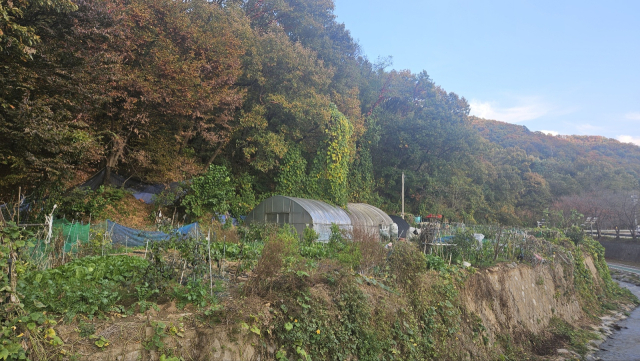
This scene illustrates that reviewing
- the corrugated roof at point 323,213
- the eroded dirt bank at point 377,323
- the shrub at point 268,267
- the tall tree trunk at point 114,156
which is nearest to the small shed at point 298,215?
the corrugated roof at point 323,213

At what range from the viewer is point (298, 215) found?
715 inches

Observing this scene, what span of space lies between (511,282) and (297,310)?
28.4 feet

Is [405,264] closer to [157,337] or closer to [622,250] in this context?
[157,337]

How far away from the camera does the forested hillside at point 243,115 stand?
35.5 feet

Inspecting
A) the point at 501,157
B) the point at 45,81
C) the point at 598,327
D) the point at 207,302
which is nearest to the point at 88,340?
the point at 207,302

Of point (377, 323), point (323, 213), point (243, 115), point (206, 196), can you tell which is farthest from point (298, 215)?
point (377, 323)

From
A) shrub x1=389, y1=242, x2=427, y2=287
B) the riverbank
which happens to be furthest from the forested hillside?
the riverbank

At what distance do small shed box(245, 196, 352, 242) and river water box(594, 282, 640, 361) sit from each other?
373 inches

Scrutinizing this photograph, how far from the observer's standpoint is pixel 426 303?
8.34 m

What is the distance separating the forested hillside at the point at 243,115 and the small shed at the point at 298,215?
2.63 metres

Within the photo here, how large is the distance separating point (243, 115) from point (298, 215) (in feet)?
22.6

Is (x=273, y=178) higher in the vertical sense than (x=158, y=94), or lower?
lower

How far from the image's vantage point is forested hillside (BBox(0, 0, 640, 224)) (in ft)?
35.5

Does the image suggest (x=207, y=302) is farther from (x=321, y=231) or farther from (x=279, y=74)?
(x=279, y=74)
